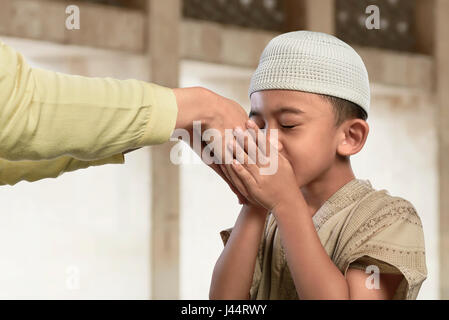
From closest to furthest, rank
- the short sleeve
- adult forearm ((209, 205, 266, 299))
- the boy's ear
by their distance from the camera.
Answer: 1. the short sleeve
2. adult forearm ((209, 205, 266, 299))
3. the boy's ear

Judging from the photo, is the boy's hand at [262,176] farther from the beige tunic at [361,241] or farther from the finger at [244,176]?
the beige tunic at [361,241]

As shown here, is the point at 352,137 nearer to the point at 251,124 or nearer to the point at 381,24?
the point at 251,124

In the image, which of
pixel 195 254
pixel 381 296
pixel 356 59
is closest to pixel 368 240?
pixel 381 296

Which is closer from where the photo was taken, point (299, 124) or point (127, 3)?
point (299, 124)

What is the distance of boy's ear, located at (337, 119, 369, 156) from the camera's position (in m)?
1.73

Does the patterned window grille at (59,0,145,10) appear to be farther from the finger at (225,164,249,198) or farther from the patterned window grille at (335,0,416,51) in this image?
the finger at (225,164,249,198)

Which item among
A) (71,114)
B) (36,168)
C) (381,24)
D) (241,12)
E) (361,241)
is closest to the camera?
(71,114)

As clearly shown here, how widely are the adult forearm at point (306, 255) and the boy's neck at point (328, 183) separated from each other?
32 cm

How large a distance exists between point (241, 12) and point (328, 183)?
5.43 meters

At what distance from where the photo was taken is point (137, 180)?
6223 mm

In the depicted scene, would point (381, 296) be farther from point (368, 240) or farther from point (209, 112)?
point (209, 112)

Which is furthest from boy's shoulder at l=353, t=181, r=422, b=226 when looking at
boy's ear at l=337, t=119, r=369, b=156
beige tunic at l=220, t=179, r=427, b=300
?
boy's ear at l=337, t=119, r=369, b=156

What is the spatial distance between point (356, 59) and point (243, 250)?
0.48m

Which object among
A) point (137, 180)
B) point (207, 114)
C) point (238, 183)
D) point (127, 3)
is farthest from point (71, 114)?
point (127, 3)
